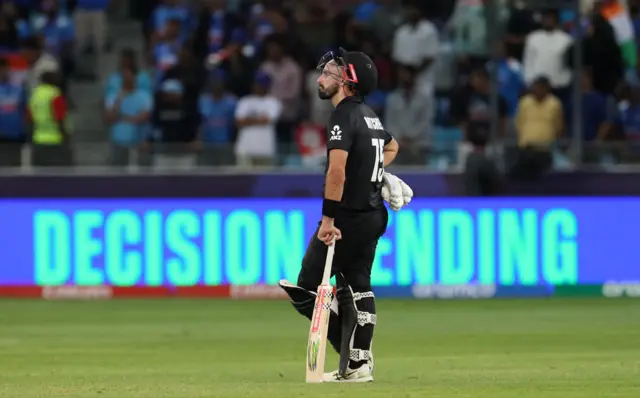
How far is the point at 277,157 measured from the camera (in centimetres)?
2023

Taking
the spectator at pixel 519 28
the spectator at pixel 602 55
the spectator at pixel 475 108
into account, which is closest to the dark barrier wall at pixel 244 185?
the spectator at pixel 475 108

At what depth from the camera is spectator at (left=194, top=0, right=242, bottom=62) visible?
22020mm

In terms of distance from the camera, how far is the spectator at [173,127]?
2036cm

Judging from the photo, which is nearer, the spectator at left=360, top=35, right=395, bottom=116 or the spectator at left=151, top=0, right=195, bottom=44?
the spectator at left=360, top=35, right=395, bottom=116

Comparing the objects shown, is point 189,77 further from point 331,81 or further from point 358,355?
point 358,355

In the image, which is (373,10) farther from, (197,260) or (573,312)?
(573,312)

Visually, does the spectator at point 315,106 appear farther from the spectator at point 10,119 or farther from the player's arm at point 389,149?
the player's arm at point 389,149

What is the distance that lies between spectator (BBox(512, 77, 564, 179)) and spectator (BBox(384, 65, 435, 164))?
1.21m

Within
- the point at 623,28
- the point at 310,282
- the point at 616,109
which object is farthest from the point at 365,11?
the point at 310,282

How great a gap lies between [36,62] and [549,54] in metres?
7.00

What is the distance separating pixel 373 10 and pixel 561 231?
4.35 metres

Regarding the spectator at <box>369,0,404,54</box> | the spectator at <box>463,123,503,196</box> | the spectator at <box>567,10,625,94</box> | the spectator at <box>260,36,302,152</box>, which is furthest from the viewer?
the spectator at <box>369,0,404,54</box>

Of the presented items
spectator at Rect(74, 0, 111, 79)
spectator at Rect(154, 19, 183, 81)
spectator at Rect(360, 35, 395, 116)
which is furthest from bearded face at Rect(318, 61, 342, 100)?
spectator at Rect(74, 0, 111, 79)

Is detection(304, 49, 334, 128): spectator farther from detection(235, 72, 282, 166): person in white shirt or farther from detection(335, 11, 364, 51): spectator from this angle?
detection(335, 11, 364, 51): spectator
